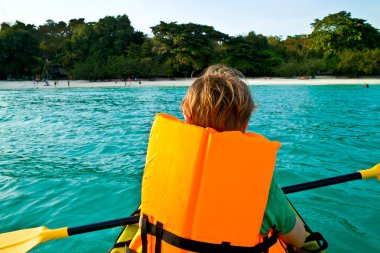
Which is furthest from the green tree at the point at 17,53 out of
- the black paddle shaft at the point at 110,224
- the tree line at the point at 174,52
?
the black paddle shaft at the point at 110,224

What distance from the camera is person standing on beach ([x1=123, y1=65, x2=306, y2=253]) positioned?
1433mm

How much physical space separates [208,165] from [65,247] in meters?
2.43

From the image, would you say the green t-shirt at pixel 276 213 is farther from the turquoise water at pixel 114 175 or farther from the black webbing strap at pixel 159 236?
the turquoise water at pixel 114 175

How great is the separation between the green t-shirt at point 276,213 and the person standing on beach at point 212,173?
1.2 inches

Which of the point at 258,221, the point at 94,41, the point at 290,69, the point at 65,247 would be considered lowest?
the point at 65,247

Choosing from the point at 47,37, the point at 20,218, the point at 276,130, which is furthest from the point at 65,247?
the point at 47,37

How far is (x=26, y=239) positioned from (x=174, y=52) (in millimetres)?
41424

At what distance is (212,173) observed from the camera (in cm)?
143

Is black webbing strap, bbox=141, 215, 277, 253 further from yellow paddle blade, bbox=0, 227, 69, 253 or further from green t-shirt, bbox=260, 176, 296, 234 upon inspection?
yellow paddle blade, bbox=0, 227, 69, 253

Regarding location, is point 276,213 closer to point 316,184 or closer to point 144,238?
point 144,238

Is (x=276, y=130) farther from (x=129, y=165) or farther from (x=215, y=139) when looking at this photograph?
(x=215, y=139)

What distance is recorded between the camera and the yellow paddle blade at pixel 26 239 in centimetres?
213

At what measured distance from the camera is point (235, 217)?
1469mm

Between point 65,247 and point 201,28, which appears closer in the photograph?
point 65,247
